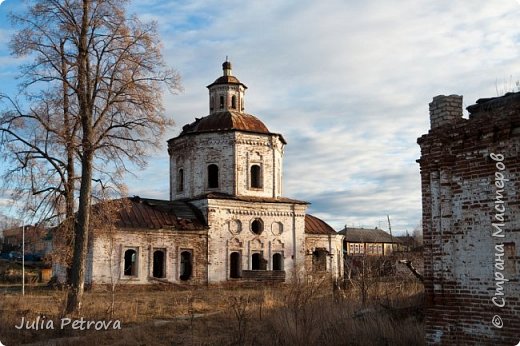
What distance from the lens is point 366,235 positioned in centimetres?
6481

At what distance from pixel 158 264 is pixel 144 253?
1.62m

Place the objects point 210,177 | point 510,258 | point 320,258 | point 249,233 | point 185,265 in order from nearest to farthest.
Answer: point 510,258, point 185,265, point 249,233, point 210,177, point 320,258

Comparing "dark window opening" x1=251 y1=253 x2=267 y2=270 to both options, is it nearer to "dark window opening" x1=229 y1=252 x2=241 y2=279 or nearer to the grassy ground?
"dark window opening" x1=229 y1=252 x2=241 y2=279

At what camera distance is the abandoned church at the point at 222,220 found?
26469mm

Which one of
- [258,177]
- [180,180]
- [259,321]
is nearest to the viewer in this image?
[259,321]

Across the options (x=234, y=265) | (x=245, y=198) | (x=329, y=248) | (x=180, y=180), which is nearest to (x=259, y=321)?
(x=234, y=265)

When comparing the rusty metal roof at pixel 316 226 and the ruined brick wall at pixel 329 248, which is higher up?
the rusty metal roof at pixel 316 226

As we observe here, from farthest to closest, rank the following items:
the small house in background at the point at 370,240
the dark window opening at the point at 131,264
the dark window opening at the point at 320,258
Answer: the small house in background at the point at 370,240
the dark window opening at the point at 320,258
the dark window opening at the point at 131,264

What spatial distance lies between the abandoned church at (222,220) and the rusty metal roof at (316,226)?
0.28 ft

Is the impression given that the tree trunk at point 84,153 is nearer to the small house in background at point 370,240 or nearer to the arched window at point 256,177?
the arched window at point 256,177

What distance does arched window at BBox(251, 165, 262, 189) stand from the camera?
3030 cm

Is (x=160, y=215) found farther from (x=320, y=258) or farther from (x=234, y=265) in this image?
(x=320, y=258)

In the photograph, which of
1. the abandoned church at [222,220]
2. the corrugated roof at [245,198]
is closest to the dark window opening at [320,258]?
the abandoned church at [222,220]

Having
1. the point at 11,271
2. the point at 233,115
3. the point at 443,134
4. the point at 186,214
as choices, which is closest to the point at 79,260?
the point at 443,134
